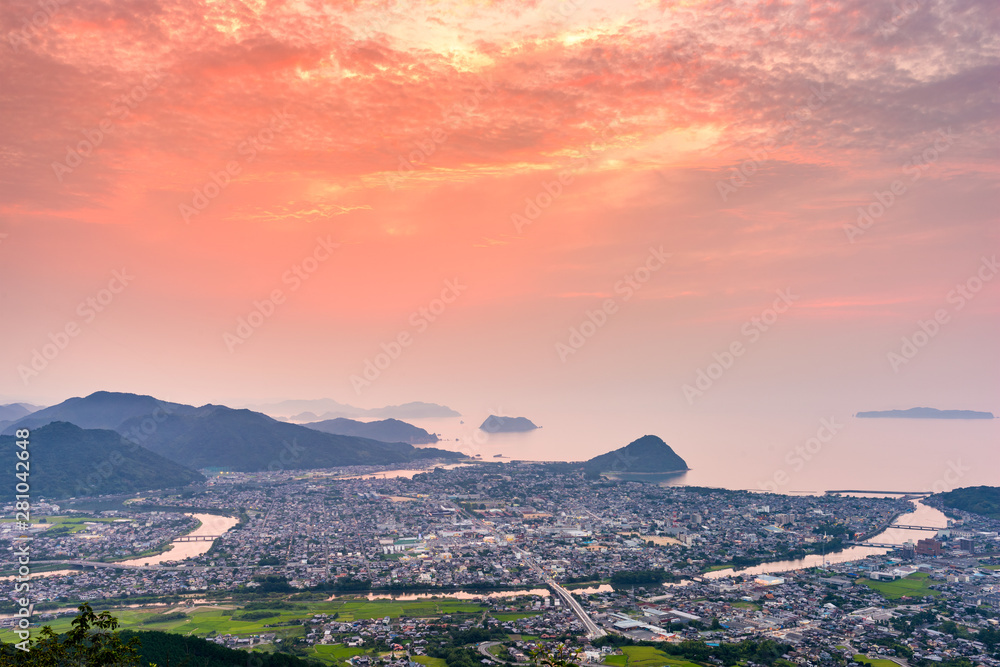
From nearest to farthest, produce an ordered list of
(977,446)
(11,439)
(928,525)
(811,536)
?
(811,536), (928,525), (11,439), (977,446)

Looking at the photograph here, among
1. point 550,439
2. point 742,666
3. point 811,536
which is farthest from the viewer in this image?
point 550,439

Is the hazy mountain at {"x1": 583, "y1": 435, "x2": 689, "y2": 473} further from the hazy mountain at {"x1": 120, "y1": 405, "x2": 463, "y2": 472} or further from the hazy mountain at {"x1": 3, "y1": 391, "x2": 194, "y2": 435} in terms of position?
the hazy mountain at {"x1": 3, "y1": 391, "x2": 194, "y2": 435}

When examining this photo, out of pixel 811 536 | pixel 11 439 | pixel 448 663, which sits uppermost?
pixel 11 439

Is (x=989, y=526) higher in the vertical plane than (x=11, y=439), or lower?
lower

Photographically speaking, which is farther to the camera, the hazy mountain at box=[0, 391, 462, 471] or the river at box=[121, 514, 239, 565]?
the hazy mountain at box=[0, 391, 462, 471]

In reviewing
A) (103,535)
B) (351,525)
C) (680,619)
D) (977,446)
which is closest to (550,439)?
(977,446)

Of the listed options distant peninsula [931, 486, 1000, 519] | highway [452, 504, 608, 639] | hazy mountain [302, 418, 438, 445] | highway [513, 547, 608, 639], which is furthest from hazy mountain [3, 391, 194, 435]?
distant peninsula [931, 486, 1000, 519]

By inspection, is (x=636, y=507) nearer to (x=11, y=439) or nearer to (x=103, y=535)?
(x=103, y=535)
